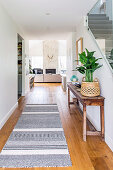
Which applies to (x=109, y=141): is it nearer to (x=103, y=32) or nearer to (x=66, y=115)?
(x=66, y=115)

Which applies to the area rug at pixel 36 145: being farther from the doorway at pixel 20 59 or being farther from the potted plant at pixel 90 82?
the doorway at pixel 20 59

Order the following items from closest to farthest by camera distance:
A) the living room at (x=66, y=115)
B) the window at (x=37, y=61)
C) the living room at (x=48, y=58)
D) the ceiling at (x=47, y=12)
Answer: the living room at (x=66, y=115), the ceiling at (x=47, y=12), the living room at (x=48, y=58), the window at (x=37, y=61)

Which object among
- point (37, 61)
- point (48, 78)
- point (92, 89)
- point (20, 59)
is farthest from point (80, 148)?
point (37, 61)

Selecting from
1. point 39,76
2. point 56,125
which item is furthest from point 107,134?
point 39,76

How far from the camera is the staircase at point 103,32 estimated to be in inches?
103

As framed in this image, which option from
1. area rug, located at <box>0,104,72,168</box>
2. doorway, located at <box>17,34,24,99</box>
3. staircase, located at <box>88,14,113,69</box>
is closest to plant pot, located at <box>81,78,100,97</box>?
staircase, located at <box>88,14,113,69</box>

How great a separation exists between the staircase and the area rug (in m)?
1.45

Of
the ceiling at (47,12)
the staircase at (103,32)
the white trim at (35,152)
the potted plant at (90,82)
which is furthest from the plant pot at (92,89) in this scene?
the ceiling at (47,12)

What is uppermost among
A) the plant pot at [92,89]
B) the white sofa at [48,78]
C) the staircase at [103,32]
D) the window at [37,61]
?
the window at [37,61]

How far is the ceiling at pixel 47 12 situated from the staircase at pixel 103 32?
0.94 feet

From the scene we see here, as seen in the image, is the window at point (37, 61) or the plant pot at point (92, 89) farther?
the window at point (37, 61)

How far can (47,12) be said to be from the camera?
3.83 m

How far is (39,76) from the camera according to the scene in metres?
12.1

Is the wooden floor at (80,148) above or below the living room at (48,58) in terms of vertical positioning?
below
